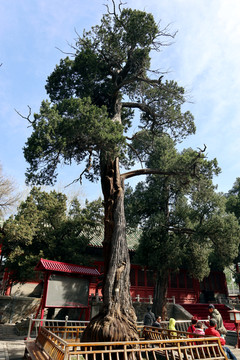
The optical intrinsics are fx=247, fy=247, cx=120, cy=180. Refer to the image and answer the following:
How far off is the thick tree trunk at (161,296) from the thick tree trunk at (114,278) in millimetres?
6909

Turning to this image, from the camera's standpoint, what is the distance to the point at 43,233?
1391 centimetres

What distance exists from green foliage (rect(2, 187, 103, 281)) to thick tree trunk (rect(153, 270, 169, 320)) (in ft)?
13.5

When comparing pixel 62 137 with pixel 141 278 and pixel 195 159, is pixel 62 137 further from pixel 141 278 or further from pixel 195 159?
pixel 141 278

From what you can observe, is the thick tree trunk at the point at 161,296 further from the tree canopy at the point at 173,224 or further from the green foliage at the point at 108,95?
the green foliage at the point at 108,95

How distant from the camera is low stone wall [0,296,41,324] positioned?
14.3m

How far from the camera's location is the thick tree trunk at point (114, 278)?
19.4ft

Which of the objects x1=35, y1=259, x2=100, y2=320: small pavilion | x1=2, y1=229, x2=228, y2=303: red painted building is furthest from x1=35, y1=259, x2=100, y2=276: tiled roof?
x1=2, y1=229, x2=228, y2=303: red painted building

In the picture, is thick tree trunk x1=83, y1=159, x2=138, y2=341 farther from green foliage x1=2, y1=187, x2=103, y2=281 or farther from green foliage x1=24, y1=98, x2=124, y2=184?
green foliage x1=2, y1=187, x2=103, y2=281

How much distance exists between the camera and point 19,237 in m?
12.4

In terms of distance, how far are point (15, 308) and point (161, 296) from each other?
8.61m

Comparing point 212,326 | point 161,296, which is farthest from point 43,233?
point 212,326

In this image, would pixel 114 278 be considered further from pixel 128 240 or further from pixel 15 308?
pixel 128 240

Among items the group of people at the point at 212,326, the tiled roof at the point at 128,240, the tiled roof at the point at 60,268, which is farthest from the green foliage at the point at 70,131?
the tiled roof at the point at 128,240

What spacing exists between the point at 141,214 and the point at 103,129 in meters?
8.08
